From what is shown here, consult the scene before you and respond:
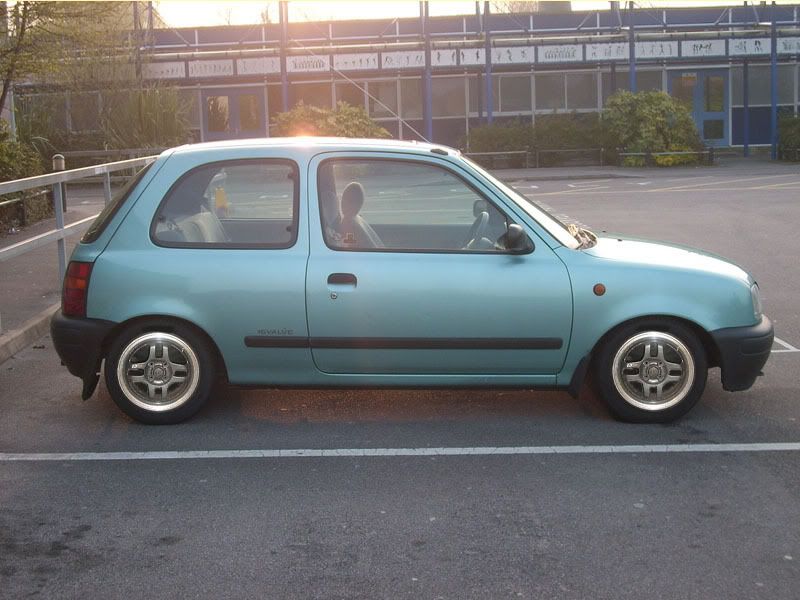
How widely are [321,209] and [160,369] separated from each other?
126 centimetres

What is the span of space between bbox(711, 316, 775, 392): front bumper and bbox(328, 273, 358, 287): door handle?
1973 mm

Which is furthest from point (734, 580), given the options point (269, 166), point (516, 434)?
point (269, 166)

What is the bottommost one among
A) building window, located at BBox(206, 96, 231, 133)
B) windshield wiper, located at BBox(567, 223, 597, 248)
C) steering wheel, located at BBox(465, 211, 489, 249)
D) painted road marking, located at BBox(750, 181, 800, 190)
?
painted road marking, located at BBox(750, 181, 800, 190)

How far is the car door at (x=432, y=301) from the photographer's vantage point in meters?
6.55

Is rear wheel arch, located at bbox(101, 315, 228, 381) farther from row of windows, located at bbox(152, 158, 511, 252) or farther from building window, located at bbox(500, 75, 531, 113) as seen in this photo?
building window, located at bbox(500, 75, 531, 113)

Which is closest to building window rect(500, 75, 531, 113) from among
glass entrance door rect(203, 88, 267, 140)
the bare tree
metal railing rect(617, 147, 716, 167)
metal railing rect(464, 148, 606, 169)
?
metal railing rect(464, 148, 606, 169)

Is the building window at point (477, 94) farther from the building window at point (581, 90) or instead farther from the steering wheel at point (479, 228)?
the steering wheel at point (479, 228)

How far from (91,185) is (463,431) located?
2980cm

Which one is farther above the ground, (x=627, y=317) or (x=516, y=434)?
(x=627, y=317)

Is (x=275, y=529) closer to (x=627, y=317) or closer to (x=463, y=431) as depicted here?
(x=463, y=431)

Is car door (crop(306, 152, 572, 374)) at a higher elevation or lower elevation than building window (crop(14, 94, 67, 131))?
lower

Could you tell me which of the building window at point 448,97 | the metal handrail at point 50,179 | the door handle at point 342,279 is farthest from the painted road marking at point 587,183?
the door handle at point 342,279

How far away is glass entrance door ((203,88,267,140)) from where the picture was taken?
1715 inches

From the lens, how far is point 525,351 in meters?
6.60
